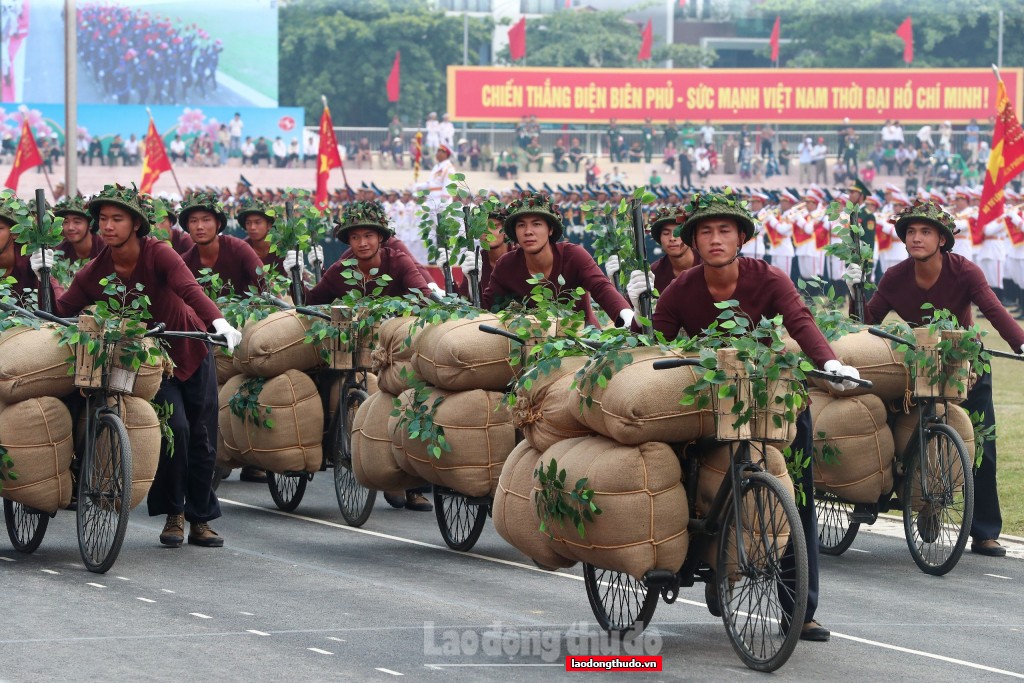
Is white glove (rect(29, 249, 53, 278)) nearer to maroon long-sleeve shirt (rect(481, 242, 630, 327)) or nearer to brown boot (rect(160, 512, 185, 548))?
brown boot (rect(160, 512, 185, 548))

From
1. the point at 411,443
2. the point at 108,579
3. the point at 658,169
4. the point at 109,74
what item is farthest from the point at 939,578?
the point at 109,74

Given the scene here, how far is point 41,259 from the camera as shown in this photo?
11.0 meters

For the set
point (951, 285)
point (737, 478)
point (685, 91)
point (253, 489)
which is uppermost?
point (685, 91)

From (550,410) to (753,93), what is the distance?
60.7 meters

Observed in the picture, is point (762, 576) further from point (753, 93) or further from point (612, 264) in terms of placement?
point (753, 93)

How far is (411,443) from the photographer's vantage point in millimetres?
10461

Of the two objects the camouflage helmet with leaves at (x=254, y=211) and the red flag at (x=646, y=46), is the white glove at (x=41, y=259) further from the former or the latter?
the red flag at (x=646, y=46)

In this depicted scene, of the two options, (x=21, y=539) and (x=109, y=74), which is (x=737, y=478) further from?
(x=109, y=74)

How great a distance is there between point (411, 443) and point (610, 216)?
2440mm

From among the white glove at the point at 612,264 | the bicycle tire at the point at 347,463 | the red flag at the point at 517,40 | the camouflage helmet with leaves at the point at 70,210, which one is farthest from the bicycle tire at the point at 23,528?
the red flag at the point at 517,40

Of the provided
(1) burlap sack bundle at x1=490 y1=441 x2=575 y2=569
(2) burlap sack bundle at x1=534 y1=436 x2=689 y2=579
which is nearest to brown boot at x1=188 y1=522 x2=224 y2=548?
(1) burlap sack bundle at x1=490 y1=441 x2=575 y2=569

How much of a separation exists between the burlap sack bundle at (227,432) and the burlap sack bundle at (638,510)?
16.3ft

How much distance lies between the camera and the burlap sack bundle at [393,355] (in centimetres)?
1086

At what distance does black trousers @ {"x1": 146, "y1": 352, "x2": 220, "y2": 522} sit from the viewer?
414 inches
